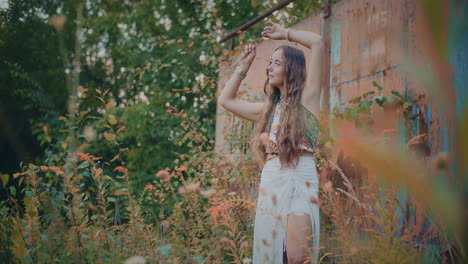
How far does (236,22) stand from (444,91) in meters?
5.94

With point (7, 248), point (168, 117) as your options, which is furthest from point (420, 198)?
point (168, 117)

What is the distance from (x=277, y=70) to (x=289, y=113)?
A: 29cm

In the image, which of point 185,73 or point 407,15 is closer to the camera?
point 407,15

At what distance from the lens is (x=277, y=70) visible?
6.95 feet

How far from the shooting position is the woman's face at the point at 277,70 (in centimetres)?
211

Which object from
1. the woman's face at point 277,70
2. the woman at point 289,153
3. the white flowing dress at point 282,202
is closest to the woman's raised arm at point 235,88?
the woman at point 289,153

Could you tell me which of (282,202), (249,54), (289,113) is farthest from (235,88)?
(282,202)

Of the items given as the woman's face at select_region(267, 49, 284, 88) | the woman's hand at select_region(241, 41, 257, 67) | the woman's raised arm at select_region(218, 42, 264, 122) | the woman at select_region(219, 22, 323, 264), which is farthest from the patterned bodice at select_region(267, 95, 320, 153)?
the woman's hand at select_region(241, 41, 257, 67)

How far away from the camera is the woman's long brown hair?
1907 mm

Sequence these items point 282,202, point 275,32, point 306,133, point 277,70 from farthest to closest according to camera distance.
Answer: point 275,32, point 277,70, point 306,133, point 282,202

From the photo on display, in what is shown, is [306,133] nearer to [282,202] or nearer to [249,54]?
[282,202]

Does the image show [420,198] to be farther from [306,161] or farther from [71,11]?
[71,11]

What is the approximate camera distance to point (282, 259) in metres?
1.84

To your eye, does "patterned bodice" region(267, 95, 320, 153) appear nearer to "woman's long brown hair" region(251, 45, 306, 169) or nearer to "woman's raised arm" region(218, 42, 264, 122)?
"woman's long brown hair" region(251, 45, 306, 169)
